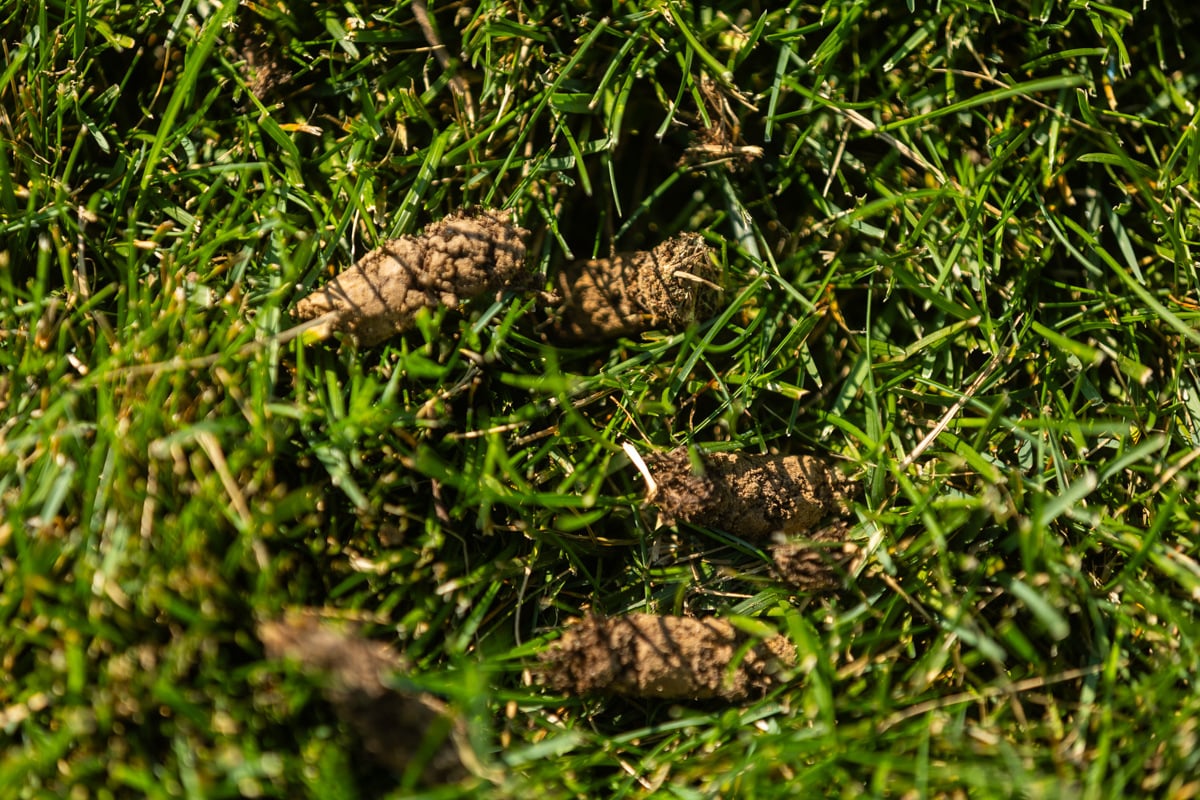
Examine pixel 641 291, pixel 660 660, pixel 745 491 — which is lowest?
pixel 660 660

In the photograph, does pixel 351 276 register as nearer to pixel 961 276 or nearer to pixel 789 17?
pixel 789 17

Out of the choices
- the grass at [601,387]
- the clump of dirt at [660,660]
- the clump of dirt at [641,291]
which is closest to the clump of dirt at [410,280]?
the grass at [601,387]

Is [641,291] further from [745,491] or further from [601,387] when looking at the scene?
[745,491]

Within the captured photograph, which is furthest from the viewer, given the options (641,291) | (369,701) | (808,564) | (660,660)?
(641,291)

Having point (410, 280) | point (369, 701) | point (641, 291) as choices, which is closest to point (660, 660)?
point (369, 701)

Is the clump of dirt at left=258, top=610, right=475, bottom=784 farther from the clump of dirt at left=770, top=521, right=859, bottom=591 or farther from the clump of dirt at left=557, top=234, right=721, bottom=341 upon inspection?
the clump of dirt at left=557, top=234, right=721, bottom=341

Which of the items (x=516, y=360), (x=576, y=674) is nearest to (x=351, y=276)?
(x=516, y=360)
